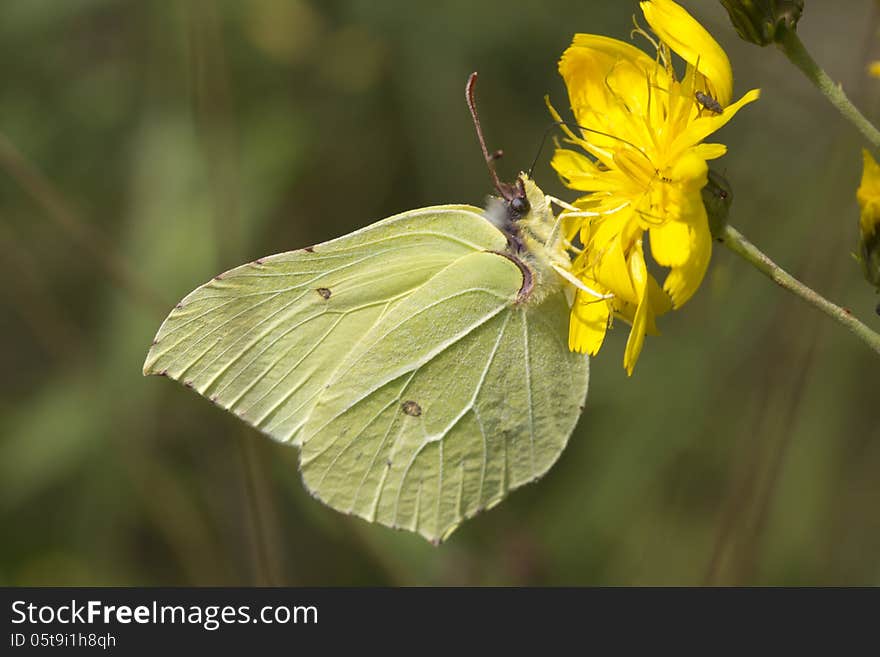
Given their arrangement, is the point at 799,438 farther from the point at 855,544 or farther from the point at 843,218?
the point at 843,218

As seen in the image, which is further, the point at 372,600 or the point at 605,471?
the point at 605,471

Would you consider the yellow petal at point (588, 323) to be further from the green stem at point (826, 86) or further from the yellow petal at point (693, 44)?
the green stem at point (826, 86)

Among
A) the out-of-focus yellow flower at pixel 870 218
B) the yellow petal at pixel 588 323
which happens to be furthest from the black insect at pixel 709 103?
the yellow petal at pixel 588 323

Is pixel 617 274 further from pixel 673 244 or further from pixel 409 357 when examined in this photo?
pixel 409 357

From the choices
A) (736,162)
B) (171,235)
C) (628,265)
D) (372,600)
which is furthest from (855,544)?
(171,235)

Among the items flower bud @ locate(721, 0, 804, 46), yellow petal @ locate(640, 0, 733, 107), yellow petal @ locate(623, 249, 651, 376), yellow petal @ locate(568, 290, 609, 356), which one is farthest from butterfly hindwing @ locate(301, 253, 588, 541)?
flower bud @ locate(721, 0, 804, 46)

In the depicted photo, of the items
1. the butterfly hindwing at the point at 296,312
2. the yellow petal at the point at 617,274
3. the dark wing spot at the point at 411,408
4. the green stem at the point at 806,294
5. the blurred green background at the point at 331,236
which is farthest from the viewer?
the blurred green background at the point at 331,236
